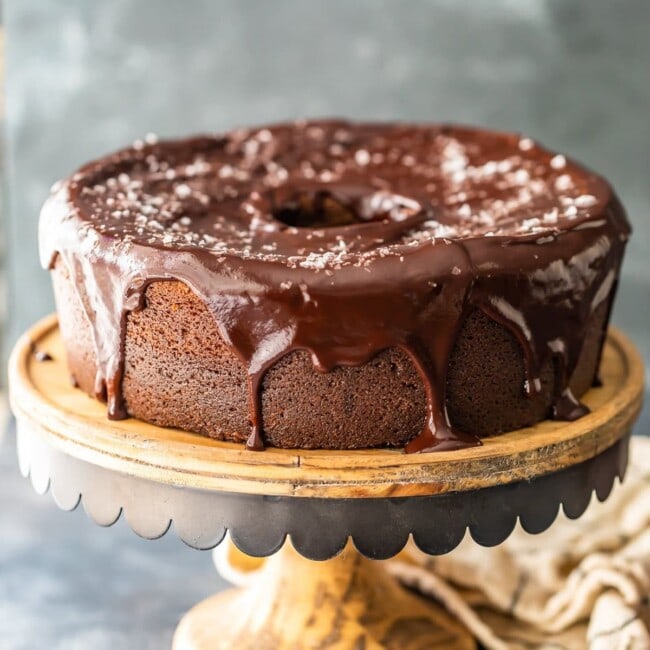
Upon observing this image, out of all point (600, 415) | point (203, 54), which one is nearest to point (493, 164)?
point (600, 415)

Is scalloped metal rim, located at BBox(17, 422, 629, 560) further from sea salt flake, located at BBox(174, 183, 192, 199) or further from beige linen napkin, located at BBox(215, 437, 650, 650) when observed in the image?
sea salt flake, located at BBox(174, 183, 192, 199)

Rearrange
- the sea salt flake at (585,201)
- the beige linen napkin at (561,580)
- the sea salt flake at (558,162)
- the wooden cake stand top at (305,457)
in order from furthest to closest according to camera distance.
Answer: the sea salt flake at (558,162)
the beige linen napkin at (561,580)
the sea salt flake at (585,201)
the wooden cake stand top at (305,457)

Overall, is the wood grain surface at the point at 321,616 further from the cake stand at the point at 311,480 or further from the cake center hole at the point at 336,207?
the cake center hole at the point at 336,207

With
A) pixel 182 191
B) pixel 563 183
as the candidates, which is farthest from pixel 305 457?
pixel 563 183

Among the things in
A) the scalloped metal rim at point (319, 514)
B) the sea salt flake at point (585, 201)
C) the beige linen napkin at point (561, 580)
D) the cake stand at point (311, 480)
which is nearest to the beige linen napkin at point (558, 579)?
the beige linen napkin at point (561, 580)

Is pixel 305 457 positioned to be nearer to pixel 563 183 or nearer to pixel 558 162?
pixel 563 183

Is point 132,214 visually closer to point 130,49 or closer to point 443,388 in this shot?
point 443,388
